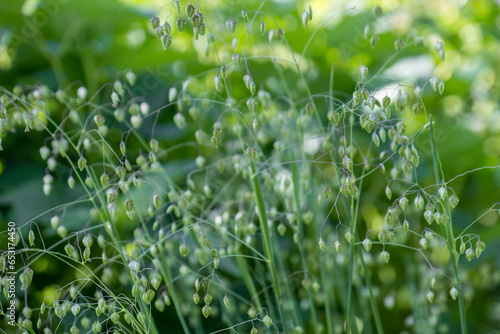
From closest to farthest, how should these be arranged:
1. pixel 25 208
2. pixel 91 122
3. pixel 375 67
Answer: pixel 25 208
pixel 91 122
pixel 375 67

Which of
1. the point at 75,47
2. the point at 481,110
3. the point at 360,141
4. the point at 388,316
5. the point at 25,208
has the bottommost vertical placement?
the point at 388,316

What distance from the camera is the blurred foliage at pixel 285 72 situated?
1064mm

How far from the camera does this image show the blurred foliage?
1064 mm

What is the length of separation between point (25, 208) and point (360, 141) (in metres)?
0.69

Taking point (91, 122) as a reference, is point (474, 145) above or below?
below

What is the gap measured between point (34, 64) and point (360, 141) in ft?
2.48

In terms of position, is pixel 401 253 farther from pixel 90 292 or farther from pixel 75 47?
pixel 75 47

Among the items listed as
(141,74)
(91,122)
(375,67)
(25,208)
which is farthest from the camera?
(375,67)

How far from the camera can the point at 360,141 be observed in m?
1.15

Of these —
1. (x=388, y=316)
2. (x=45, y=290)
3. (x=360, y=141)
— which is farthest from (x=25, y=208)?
(x=388, y=316)

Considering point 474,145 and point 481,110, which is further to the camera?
point 481,110

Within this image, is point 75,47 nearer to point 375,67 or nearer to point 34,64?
point 34,64

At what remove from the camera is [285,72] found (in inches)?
47.7

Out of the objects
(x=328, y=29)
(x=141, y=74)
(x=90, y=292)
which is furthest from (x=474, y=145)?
(x=90, y=292)
